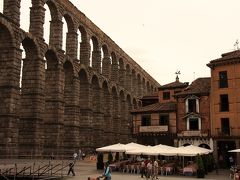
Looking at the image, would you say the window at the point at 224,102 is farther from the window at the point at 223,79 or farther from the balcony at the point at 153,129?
the balcony at the point at 153,129

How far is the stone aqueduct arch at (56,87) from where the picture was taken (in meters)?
36.1

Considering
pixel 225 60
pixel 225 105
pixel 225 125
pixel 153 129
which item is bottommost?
pixel 153 129

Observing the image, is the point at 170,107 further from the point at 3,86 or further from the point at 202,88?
the point at 3,86

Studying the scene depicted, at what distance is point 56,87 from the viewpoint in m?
44.8

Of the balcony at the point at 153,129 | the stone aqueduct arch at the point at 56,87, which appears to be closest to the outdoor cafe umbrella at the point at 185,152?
the balcony at the point at 153,129

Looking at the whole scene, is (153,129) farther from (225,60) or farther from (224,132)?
(225,60)

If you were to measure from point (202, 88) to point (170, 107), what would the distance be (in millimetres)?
4625

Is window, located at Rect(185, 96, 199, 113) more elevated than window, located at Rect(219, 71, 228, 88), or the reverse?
window, located at Rect(219, 71, 228, 88)

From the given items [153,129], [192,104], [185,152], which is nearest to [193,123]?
[192,104]

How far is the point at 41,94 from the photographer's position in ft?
133

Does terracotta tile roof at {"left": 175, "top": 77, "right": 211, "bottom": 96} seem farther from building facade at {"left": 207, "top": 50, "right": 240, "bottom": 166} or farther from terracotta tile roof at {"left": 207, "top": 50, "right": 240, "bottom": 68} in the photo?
terracotta tile roof at {"left": 207, "top": 50, "right": 240, "bottom": 68}

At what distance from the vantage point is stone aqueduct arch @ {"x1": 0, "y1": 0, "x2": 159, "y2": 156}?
36094mm

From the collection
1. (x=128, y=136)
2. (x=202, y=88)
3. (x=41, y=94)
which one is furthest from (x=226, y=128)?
(x=128, y=136)

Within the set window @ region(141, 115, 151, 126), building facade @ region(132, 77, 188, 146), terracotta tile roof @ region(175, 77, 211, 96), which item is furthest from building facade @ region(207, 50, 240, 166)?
window @ region(141, 115, 151, 126)
